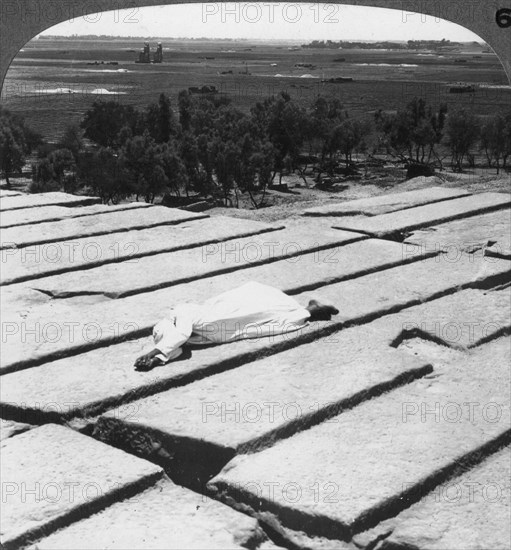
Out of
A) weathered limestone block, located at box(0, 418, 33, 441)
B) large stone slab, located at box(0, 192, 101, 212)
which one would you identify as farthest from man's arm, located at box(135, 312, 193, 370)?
large stone slab, located at box(0, 192, 101, 212)

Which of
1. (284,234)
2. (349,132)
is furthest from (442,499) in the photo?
(349,132)

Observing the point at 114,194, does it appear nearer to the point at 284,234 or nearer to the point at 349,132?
the point at 349,132

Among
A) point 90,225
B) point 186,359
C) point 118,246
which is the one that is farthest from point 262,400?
point 90,225

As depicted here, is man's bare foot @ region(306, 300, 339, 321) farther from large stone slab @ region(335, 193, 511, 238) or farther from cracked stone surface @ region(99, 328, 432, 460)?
large stone slab @ region(335, 193, 511, 238)

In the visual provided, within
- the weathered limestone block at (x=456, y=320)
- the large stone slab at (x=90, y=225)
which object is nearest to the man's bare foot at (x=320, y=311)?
the weathered limestone block at (x=456, y=320)

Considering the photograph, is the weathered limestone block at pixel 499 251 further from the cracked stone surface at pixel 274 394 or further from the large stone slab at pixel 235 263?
the cracked stone surface at pixel 274 394
